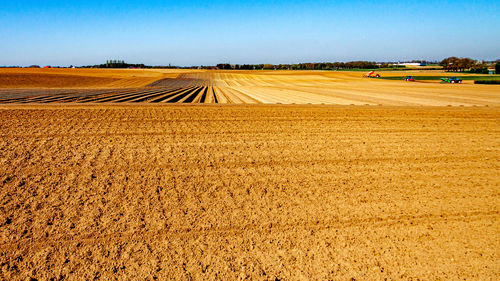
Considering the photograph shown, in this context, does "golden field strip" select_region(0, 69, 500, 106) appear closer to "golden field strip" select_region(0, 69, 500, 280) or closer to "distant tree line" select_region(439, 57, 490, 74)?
"golden field strip" select_region(0, 69, 500, 280)

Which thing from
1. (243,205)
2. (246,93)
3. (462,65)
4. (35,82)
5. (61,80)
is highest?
(462,65)

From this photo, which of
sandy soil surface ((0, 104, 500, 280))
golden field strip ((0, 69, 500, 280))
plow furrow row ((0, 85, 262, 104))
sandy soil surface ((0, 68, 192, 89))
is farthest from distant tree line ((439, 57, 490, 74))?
golden field strip ((0, 69, 500, 280))

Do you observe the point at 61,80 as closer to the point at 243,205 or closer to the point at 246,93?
the point at 246,93

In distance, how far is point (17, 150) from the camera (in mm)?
7699

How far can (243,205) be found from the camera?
5.41 meters

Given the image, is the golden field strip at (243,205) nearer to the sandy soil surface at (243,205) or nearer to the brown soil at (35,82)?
the sandy soil surface at (243,205)

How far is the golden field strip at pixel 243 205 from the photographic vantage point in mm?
4043

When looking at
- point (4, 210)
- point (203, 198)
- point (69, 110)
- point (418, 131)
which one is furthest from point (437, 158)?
point (69, 110)

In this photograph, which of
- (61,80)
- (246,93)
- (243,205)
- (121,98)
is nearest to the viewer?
(243,205)

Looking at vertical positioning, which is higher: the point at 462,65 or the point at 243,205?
the point at 462,65

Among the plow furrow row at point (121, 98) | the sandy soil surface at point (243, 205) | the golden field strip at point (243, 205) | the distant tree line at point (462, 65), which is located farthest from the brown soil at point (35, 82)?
the distant tree line at point (462, 65)

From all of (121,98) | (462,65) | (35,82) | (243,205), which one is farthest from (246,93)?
(462,65)

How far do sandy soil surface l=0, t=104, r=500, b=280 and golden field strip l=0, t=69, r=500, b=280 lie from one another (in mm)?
24

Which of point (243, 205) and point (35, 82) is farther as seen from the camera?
point (35, 82)
